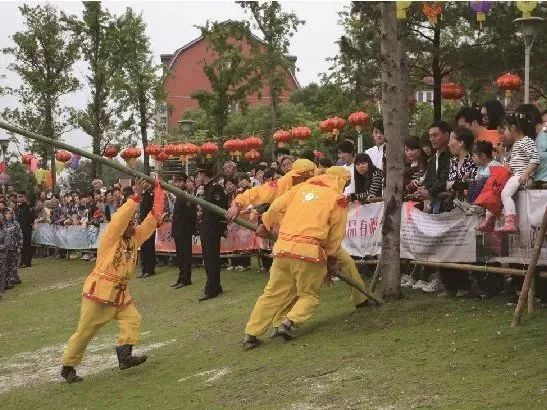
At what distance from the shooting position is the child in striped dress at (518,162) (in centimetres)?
896

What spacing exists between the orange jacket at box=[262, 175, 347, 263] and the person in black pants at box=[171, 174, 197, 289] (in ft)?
23.7

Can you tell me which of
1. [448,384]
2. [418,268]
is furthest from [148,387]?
[418,268]

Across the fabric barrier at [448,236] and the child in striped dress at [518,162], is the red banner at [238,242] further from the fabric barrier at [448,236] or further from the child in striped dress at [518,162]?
the child in striped dress at [518,162]

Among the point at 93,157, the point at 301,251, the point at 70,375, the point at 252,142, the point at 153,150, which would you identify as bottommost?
the point at 70,375

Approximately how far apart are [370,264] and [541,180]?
13.4 feet

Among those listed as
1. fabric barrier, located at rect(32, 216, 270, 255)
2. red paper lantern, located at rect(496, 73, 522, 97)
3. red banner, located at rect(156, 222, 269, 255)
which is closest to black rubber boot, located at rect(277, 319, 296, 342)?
red banner, located at rect(156, 222, 269, 255)

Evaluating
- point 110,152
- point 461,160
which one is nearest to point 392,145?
point 461,160

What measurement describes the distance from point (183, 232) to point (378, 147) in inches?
221

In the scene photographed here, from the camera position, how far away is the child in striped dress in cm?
896

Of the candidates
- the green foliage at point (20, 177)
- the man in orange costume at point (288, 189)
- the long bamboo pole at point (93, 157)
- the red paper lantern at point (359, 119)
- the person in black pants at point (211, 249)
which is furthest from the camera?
the green foliage at point (20, 177)

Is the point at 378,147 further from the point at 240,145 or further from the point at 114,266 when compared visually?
the point at 240,145

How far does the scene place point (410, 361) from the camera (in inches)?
313

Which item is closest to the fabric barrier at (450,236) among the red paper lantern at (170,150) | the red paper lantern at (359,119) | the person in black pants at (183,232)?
the person in black pants at (183,232)

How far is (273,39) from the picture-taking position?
3127cm
